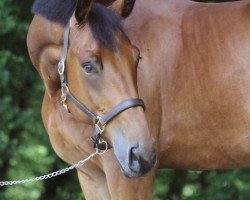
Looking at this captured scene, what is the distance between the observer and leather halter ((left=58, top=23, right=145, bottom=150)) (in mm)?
2426

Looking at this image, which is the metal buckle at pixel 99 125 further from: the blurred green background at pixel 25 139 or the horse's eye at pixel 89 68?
the blurred green background at pixel 25 139

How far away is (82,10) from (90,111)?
375 millimetres

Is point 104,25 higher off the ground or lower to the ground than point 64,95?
higher

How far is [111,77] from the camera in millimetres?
2443

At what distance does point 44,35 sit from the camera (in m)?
2.79

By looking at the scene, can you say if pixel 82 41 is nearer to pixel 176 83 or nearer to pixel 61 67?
pixel 61 67

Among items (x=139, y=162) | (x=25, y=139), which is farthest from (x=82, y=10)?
(x=25, y=139)

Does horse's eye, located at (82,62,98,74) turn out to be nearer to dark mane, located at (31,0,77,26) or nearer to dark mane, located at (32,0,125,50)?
dark mane, located at (32,0,125,50)

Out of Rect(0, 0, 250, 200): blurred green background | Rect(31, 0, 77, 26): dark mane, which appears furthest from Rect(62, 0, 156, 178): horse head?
Rect(0, 0, 250, 200): blurred green background

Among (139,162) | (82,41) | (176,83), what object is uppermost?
(82,41)

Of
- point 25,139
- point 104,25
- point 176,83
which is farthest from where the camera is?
point 25,139

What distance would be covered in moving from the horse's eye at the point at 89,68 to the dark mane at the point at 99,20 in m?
0.08

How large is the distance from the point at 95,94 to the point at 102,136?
0.17m

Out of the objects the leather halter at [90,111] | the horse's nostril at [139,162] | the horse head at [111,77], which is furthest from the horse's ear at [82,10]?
the horse's nostril at [139,162]
